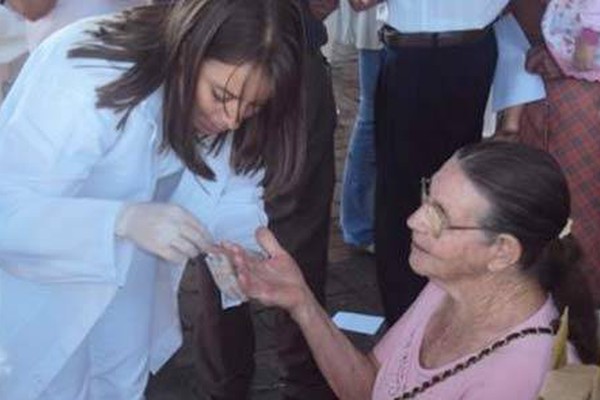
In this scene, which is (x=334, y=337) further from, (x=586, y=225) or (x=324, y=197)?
(x=586, y=225)

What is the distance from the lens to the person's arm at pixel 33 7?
2676 mm

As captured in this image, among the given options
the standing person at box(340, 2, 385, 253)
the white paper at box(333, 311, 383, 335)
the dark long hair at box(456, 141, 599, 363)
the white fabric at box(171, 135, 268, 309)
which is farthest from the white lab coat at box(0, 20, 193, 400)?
the standing person at box(340, 2, 385, 253)

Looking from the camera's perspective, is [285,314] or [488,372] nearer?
[488,372]

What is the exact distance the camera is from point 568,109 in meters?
2.97

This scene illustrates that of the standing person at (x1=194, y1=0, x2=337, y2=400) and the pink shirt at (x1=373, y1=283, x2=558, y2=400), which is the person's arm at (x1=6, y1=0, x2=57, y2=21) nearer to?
the standing person at (x1=194, y1=0, x2=337, y2=400)

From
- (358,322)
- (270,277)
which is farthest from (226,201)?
(358,322)

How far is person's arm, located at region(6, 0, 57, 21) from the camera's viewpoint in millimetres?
2676

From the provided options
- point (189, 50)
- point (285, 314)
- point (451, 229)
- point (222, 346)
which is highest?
point (189, 50)

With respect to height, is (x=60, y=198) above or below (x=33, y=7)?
below

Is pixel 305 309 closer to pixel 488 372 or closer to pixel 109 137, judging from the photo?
pixel 488 372

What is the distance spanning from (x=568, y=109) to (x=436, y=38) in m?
0.47

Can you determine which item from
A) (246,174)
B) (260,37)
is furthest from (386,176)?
(260,37)

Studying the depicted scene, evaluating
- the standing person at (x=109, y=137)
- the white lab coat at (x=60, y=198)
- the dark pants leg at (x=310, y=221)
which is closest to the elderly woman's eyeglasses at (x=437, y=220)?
the standing person at (x=109, y=137)

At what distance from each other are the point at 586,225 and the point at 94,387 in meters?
1.66
